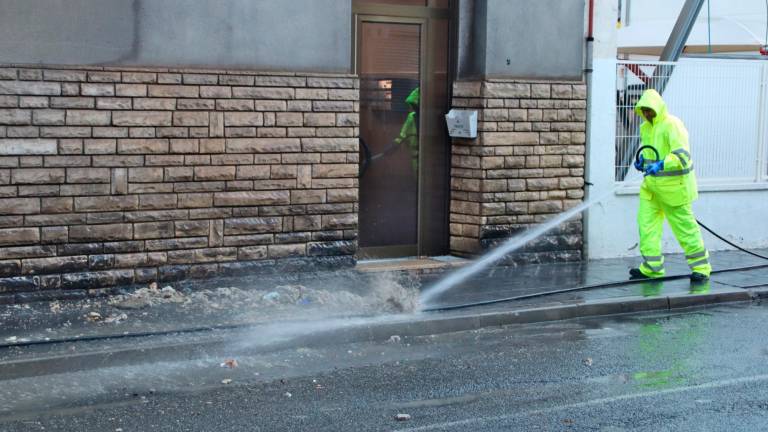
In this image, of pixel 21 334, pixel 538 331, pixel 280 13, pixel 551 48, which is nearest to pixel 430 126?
pixel 551 48

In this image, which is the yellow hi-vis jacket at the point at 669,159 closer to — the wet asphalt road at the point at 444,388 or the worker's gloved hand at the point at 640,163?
the worker's gloved hand at the point at 640,163

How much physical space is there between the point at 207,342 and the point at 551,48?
18.8 ft

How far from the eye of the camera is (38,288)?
928 centimetres

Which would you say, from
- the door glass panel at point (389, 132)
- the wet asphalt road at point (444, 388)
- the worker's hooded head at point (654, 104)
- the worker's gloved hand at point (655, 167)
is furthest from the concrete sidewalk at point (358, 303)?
the worker's hooded head at point (654, 104)

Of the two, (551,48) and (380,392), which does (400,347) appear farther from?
(551,48)

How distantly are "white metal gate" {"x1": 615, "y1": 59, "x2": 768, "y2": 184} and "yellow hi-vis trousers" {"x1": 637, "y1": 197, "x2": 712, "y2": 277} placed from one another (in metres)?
1.75

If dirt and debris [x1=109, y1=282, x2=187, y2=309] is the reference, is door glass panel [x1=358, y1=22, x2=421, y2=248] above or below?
above

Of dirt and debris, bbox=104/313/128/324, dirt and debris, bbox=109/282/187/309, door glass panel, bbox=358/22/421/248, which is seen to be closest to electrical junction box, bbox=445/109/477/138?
door glass panel, bbox=358/22/421/248

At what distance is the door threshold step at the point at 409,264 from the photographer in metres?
11.2

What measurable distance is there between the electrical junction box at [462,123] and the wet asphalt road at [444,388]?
314 cm

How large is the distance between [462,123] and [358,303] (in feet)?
10.0

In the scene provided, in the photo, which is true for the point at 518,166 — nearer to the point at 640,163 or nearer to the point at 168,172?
the point at 640,163

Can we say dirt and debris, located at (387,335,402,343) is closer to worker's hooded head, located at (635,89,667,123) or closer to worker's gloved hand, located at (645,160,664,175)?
worker's gloved hand, located at (645,160,664,175)

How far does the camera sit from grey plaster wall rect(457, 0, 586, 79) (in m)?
11.5
